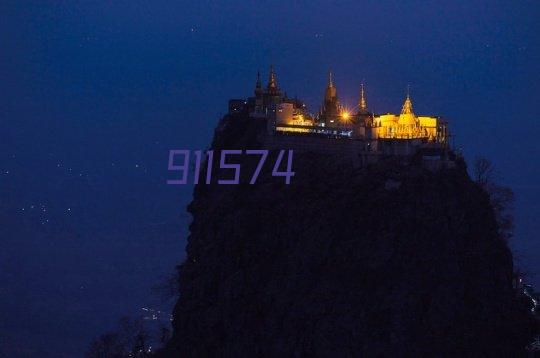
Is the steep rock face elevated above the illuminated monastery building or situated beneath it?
situated beneath

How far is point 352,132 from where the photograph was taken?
150 ft

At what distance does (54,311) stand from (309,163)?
60.6 meters

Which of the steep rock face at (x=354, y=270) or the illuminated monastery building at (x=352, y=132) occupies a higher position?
the illuminated monastery building at (x=352, y=132)

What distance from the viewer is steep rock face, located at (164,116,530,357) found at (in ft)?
120

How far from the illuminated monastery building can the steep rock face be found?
1.78 m

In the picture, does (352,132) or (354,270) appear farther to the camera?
(352,132)

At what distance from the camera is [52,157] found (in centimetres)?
15750

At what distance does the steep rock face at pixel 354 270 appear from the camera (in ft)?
120

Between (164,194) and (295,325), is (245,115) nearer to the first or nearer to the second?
(295,325)

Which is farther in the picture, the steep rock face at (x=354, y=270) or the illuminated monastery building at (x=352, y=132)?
the illuminated monastery building at (x=352, y=132)

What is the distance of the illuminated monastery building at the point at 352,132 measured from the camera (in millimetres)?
43688

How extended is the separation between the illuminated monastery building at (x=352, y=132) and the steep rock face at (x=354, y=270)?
1779mm

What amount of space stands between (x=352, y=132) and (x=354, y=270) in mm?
10229

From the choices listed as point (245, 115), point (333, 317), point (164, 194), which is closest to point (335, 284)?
point (333, 317)
